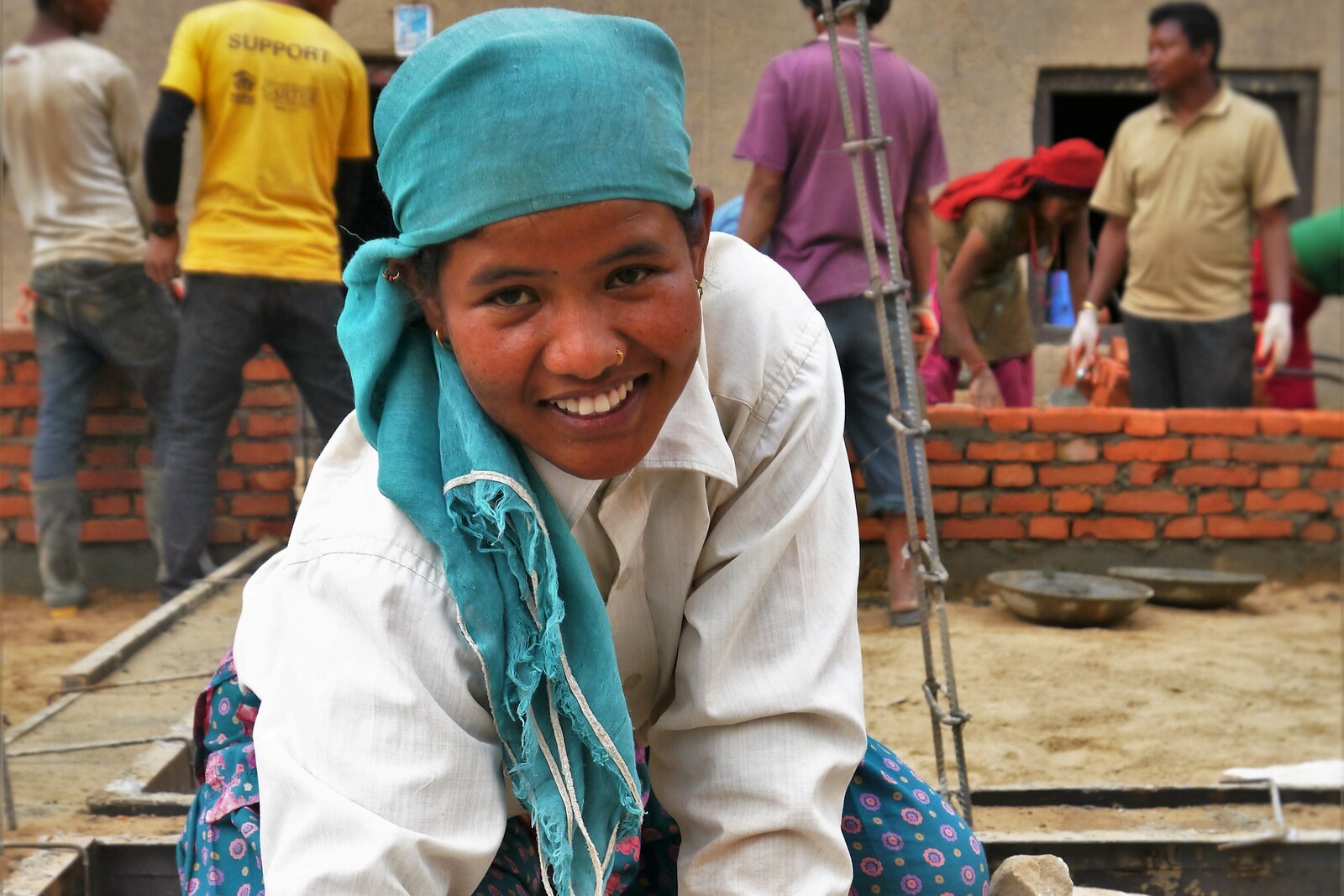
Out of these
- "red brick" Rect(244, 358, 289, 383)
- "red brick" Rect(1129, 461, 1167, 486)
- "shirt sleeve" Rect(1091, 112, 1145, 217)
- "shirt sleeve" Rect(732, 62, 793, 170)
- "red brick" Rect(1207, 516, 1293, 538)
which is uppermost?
"shirt sleeve" Rect(732, 62, 793, 170)

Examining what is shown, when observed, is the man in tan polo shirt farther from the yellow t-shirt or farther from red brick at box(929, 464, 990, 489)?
the yellow t-shirt

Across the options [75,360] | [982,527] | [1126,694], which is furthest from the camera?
[982,527]

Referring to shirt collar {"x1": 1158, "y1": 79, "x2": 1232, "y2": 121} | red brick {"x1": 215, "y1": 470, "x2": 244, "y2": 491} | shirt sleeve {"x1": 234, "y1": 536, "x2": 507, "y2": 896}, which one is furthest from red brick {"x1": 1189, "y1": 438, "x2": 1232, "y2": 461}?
shirt sleeve {"x1": 234, "y1": 536, "x2": 507, "y2": 896}

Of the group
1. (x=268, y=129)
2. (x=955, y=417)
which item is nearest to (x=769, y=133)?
(x=268, y=129)

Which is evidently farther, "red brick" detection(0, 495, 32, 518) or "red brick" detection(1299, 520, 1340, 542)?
"red brick" detection(1299, 520, 1340, 542)

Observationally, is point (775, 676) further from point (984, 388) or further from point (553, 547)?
point (984, 388)

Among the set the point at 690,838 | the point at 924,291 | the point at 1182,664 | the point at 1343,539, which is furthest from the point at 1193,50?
the point at 690,838

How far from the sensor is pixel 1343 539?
4.51 m

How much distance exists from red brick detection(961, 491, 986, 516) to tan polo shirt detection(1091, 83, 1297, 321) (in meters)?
0.90

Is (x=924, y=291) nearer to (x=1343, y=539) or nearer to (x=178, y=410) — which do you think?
(x=1343, y=539)

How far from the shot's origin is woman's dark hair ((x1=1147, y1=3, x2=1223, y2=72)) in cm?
424

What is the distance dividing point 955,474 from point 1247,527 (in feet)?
3.48

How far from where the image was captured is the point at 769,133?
10.7 ft

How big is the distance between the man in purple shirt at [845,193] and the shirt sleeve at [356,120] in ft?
3.35
